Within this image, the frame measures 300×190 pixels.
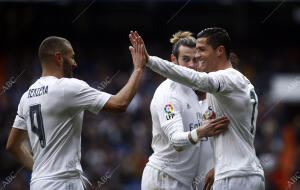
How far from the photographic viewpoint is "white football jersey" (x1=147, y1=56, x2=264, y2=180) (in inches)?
240

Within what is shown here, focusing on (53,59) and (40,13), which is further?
(40,13)

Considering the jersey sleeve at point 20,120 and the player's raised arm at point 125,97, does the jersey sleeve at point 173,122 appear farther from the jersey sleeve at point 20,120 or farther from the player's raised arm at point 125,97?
the jersey sleeve at point 20,120

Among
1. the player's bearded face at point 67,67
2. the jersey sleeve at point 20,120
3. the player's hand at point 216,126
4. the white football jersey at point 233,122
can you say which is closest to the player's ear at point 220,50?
the white football jersey at point 233,122

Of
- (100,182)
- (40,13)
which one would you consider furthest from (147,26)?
(100,182)

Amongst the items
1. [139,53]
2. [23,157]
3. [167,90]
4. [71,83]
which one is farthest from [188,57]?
[23,157]

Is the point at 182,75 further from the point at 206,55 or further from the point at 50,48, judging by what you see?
the point at 50,48

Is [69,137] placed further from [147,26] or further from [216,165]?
Result: [147,26]

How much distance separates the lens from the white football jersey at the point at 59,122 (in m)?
6.29

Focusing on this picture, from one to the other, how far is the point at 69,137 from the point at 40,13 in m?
15.9

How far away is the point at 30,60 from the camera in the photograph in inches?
800

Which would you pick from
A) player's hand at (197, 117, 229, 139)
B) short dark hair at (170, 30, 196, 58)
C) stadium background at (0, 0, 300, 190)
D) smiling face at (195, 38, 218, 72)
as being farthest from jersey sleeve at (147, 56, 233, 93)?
stadium background at (0, 0, 300, 190)

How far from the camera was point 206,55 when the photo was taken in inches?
253

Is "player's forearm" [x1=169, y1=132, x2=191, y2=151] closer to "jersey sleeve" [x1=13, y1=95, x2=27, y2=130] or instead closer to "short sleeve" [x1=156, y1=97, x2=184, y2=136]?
"short sleeve" [x1=156, y1=97, x2=184, y2=136]

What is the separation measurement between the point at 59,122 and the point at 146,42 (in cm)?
1556
